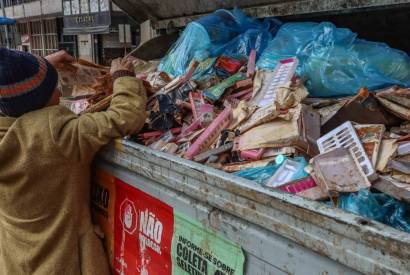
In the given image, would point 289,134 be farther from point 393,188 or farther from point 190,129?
point 190,129

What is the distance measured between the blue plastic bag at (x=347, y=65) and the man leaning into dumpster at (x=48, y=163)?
0.87m

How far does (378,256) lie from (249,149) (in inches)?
31.8

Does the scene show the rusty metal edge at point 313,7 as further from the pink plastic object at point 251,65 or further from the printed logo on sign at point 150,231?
the printed logo on sign at point 150,231

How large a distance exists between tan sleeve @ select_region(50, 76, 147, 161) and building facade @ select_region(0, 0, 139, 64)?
25.9ft

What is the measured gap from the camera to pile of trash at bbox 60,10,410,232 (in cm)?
126

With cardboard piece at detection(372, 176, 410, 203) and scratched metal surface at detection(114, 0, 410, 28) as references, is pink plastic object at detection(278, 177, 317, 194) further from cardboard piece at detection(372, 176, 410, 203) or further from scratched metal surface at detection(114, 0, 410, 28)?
scratched metal surface at detection(114, 0, 410, 28)

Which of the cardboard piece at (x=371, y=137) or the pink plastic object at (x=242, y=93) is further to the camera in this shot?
the pink plastic object at (x=242, y=93)

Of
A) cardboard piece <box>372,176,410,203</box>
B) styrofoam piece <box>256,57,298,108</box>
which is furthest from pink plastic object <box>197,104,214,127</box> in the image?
cardboard piece <box>372,176,410,203</box>

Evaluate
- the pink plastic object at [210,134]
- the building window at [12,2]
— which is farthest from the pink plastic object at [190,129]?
the building window at [12,2]

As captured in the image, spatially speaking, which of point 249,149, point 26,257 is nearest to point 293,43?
point 249,149

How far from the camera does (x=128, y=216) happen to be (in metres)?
1.79

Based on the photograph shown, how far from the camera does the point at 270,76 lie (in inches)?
83.5

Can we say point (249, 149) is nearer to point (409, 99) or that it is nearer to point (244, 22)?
point (409, 99)

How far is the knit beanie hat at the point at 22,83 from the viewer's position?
1669 millimetres
